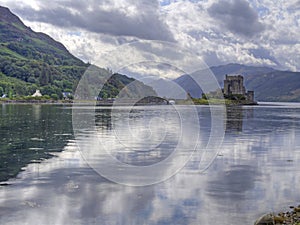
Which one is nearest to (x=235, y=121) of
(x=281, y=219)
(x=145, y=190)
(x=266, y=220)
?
(x=145, y=190)

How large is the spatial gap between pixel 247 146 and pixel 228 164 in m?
11.5

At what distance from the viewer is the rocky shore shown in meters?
15.7

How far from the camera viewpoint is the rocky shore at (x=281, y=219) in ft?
51.5

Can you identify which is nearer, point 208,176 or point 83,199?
point 83,199

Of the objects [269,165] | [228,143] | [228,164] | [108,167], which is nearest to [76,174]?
[108,167]

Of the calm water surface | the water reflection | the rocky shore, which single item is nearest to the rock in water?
the rocky shore

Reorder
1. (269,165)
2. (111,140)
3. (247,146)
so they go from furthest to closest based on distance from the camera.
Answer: (111,140) → (247,146) → (269,165)

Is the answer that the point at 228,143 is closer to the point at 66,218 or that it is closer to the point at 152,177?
the point at 152,177

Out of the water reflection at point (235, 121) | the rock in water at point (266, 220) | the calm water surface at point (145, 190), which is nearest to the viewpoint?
the rock in water at point (266, 220)

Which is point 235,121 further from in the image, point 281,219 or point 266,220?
point 266,220

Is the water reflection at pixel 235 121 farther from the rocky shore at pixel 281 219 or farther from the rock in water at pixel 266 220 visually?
the rock in water at pixel 266 220

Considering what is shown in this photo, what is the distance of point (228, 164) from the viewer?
29.7m

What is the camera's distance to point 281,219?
1622 cm

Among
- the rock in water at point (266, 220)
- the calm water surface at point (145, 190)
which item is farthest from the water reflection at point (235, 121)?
the rock in water at point (266, 220)
